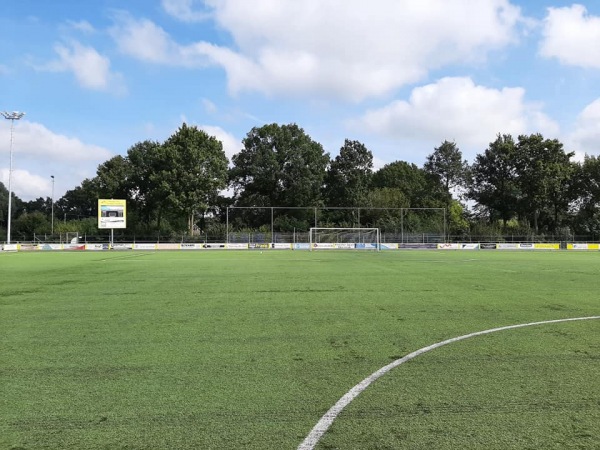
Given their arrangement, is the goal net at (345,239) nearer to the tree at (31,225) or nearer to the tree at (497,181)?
the tree at (497,181)

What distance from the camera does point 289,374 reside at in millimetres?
5164

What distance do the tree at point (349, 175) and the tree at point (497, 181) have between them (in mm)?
17334

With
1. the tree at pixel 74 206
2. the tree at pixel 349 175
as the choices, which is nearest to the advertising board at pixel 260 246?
the tree at pixel 349 175

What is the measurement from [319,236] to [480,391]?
50.5m

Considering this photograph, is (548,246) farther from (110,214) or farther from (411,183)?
(110,214)

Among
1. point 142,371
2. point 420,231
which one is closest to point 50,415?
point 142,371

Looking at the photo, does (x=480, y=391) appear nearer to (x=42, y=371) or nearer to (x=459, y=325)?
(x=459, y=325)

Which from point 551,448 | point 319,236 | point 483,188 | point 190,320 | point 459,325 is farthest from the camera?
point 483,188

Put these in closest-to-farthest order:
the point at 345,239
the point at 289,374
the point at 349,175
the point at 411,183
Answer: the point at 289,374
the point at 345,239
the point at 349,175
the point at 411,183

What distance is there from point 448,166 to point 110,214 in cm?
5116

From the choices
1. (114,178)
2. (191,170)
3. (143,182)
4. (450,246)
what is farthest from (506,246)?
(114,178)

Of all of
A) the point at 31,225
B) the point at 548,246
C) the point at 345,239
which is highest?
the point at 31,225

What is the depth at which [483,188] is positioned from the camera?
245 ft

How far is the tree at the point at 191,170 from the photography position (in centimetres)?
6034
